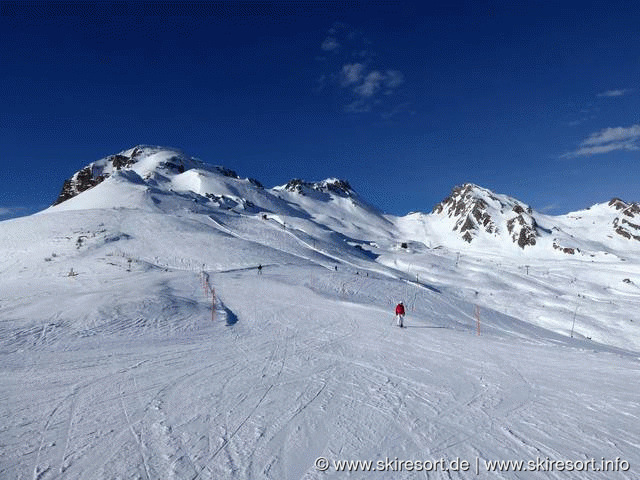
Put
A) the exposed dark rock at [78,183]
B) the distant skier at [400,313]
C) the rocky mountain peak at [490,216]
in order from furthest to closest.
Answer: the exposed dark rock at [78,183] → the rocky mountain peak at [490,216] → the distant skier at [400,313]

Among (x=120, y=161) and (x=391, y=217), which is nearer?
(x=120, y=161)

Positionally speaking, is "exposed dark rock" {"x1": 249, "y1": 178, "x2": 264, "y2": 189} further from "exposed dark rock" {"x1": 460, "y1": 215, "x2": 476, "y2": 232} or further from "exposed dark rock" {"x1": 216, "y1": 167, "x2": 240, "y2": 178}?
"exposed dark rock" {"x1": 460, "y1": 215, "x2": 476, "y2": 232}

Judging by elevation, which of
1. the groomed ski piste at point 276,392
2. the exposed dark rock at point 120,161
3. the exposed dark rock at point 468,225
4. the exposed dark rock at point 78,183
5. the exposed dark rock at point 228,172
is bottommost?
the groomed ski piste at point 276,392

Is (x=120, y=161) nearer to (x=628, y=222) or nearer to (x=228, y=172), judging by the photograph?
(x=228, y=172)

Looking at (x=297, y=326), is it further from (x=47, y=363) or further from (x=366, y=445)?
(x=366, y=445)

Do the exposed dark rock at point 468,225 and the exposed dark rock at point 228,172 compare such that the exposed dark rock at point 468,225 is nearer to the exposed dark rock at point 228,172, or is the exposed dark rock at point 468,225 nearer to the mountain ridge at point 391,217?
the mountain ridge at point 391,217

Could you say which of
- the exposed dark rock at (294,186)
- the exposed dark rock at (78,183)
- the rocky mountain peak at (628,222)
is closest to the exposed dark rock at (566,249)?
the rocky mountain peak at (628,222)

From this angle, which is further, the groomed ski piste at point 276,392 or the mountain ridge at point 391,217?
the mountain ridge at point 391,217

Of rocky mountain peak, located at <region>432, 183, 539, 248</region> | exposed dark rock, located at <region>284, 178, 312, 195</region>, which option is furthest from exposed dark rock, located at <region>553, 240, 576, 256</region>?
exposed dark rock, located at <region>284, 178, 312, 195</region>

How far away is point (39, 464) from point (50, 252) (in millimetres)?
42736

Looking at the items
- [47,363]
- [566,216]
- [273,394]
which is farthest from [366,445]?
[566,216]

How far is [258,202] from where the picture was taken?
13038 cm

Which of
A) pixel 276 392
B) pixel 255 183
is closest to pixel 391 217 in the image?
pixel 255 183

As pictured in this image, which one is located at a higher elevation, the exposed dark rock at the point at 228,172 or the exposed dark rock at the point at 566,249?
the exposed dark rock at the point at 228,172
